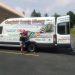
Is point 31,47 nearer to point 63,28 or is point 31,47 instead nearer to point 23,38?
point 23,38

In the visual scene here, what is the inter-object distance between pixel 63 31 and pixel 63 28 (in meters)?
0.23

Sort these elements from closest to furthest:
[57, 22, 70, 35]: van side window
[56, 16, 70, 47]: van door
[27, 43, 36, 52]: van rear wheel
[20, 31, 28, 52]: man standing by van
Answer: [56, 16, 70, 47]: van door < [57, 22, 70, 35]: van side window < [20, 31, 28, 52]: man standing by van < [27, 43, 36, 52]: van rear wheel

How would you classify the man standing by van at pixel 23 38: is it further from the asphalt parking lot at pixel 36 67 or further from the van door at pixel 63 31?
the asphalt parking lot at pixel 36 67

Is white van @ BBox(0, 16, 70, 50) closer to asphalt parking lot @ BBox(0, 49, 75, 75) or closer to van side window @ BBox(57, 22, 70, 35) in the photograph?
van side window @ BBox(57, 22, 70, 35)

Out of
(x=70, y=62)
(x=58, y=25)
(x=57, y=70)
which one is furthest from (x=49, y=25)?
(x=57, y=70)

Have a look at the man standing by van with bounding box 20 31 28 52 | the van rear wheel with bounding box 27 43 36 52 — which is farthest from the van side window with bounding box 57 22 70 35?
the man standing by van with bounding box 20 31 28 52

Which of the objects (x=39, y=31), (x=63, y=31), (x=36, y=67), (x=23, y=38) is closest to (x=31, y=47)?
(x=23, y=38)

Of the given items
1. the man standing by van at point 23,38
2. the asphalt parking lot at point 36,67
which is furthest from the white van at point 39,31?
the asphalt parking lot at point 36,67

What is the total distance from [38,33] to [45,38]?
61cm

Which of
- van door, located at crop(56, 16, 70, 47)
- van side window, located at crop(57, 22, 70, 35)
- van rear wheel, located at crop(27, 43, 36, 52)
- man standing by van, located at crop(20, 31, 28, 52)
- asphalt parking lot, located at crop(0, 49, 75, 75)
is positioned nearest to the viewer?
asphalt parking lot, located at crop(0, 49, 75, 75)

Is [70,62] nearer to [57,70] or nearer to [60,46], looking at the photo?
[57,70]

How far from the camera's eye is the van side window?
63.2 ft

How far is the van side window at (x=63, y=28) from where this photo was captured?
19250 mm

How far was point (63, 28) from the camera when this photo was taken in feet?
63.8
